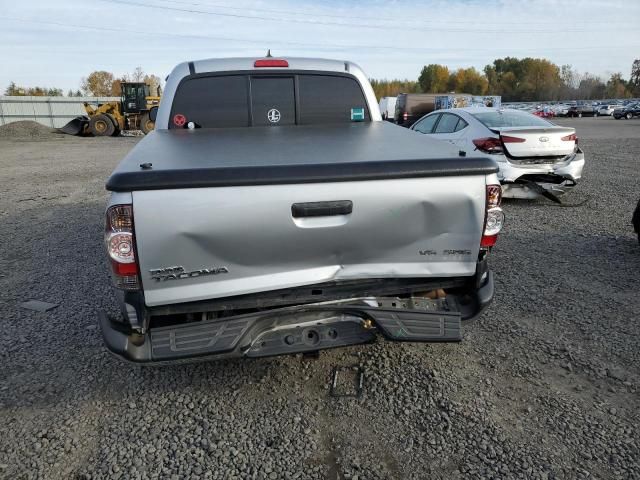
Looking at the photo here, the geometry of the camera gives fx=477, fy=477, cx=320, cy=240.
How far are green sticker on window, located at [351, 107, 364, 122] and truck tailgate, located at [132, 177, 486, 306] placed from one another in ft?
8.63

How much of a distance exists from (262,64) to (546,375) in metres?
3.69

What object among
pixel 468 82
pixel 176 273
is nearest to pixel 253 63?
pixel 176 273

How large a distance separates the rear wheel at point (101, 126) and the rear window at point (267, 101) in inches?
1093

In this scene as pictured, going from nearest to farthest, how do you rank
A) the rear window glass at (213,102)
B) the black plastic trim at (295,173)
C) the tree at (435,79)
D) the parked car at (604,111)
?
the black plastic trim at (295,173)
the rear window glass at (213,102)
the parked car at (604,111)
the tree at (435,79)

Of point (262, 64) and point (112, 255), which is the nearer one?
point (112, 255)

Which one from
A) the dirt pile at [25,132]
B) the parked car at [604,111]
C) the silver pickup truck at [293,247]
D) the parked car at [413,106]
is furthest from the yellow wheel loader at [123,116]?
the parked car at [604,111]

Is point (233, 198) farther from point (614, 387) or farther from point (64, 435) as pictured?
point (614, 387)

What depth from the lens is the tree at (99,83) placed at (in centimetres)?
9100

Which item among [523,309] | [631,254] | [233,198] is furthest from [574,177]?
[233,198]

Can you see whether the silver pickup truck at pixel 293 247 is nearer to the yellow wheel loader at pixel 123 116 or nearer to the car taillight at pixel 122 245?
the car taillight at pixel 122 245

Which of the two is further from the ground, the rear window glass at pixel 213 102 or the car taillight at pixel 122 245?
the rear window glass at pixel 213 102

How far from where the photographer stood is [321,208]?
2.55 metres

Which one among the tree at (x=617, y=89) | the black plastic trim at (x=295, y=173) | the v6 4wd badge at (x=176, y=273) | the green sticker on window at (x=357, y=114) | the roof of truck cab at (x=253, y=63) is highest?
the tree at (x=617, y=89)

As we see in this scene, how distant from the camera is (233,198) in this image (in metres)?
2.46
